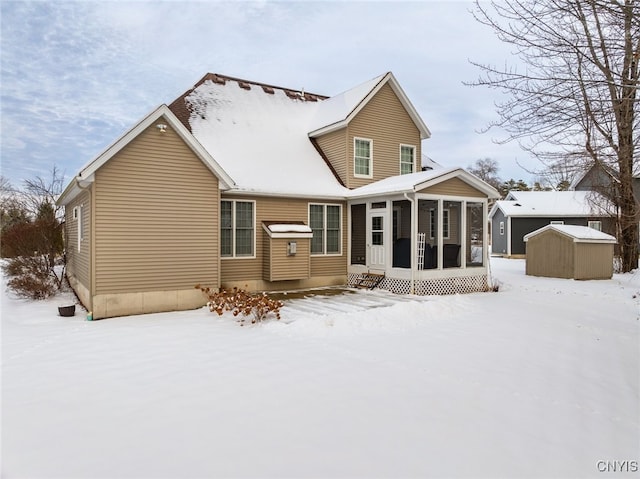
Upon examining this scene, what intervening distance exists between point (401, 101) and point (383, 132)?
1525 mm

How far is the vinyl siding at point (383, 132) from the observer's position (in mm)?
14867

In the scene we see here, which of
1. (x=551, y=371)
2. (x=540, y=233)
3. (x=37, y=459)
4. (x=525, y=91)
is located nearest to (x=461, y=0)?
(x=525, y=91)

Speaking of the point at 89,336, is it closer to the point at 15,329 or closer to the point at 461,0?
the point at 15,329

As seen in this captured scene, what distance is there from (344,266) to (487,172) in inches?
2211

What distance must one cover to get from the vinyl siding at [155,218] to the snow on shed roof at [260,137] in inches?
62.6

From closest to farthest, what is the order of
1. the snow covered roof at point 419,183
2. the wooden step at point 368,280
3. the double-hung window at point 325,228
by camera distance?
the snow covered roof at point 419,183 < the wooden step at point 368,280 < the double-hung window at point 325,228

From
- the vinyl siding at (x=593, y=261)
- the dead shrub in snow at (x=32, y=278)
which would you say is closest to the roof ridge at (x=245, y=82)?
the dead shrub in snow at (x=32, y=278)

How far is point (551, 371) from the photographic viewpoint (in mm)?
6203

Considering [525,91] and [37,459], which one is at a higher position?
[525,91]

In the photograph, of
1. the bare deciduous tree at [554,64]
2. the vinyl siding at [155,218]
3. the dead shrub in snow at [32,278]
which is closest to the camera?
the bare deciduous tree at [554,64]

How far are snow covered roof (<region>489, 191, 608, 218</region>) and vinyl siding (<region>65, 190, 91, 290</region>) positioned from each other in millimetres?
24949

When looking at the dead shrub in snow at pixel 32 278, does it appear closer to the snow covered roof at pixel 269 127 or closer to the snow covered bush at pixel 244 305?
the snow covered bush at pixel 244 305

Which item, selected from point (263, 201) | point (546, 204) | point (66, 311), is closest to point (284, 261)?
point (263, 201)

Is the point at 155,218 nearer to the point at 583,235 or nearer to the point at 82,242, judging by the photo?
the point at 82,242
